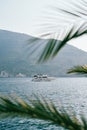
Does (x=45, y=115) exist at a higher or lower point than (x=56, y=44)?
lower

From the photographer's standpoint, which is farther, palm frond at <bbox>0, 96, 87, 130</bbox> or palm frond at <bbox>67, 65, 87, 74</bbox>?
palm frond at <bbox>67, 65, 87, 74</bbox>

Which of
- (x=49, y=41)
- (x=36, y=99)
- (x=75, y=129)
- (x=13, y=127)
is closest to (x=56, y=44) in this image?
(x=49, y=41)

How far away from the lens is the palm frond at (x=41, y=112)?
211 centimetres

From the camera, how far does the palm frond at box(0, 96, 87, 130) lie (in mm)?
2111

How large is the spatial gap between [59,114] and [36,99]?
165 mm

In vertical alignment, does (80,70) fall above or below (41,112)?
below

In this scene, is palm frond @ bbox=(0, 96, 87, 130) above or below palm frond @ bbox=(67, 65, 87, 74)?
above

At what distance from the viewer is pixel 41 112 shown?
2.15 meters

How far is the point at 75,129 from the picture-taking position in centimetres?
210

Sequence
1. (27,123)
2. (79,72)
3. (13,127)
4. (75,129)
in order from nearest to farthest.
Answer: (75,129), (79,72), (13,127), (27,123)

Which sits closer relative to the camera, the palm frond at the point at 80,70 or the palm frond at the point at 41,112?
the palm frond at the point at 41,112

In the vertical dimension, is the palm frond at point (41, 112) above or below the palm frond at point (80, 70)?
above

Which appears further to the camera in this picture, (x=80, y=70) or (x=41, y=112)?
(x=80, y=70)

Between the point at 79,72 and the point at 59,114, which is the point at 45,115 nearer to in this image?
the point at 59,114
